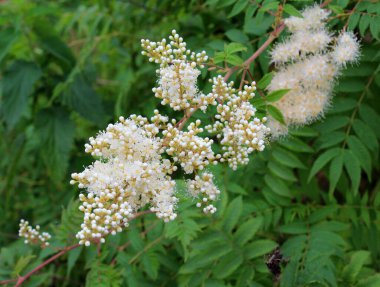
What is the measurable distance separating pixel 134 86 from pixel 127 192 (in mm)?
1727

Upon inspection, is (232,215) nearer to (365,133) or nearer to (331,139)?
(331,139)

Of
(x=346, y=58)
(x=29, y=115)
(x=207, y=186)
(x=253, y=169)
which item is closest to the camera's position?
(x=207, y=186)

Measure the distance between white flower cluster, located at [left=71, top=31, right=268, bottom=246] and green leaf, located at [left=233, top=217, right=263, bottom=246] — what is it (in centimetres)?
44

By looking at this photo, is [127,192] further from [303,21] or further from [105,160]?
[303,21]

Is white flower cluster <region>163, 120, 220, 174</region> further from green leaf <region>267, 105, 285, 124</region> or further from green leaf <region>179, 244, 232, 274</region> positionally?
green leaf <region>179, 244, 232, 274</region>

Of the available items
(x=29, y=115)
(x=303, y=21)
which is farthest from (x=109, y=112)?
(x=303, y=21)

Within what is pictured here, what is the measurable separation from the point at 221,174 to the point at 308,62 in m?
0.66

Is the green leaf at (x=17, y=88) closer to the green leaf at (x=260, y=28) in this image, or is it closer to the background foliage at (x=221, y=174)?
the background foliage at (x=221, y=174)

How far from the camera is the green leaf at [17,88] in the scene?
279cm

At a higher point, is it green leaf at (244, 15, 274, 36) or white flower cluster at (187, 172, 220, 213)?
green leaf at (244, 15, 274, 36)

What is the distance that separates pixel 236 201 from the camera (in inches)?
79.5

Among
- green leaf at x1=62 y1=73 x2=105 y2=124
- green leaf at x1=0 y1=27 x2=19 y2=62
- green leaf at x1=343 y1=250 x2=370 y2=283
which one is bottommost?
green leaf at x1=343 y1=250 x2=370 y2=283

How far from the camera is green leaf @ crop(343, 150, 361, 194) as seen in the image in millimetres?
1979

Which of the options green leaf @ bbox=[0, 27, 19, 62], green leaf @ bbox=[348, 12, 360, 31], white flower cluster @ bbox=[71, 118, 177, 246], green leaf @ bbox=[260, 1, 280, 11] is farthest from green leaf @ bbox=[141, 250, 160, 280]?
green leaf @ bbox=[0, 27, 19, 62]
